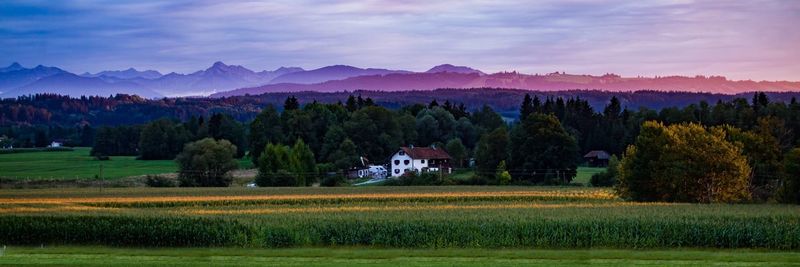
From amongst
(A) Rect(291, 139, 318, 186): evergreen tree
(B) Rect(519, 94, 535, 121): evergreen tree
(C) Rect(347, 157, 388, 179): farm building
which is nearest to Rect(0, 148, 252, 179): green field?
(A) Rect(291, 139, 318, 186): evergreen tree

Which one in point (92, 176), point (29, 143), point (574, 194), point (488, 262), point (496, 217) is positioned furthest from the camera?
point (29, 143)

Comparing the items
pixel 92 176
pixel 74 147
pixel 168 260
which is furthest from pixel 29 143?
pixel 168 260

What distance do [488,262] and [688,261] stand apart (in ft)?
22.4

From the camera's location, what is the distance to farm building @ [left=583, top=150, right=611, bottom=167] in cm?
13562

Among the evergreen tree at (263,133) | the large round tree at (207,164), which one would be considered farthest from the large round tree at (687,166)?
the evergreen tree at (263,133)

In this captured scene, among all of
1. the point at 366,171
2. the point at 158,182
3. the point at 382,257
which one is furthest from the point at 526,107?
the point at 382,257

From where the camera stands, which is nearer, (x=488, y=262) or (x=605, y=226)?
(x=488, y=262)

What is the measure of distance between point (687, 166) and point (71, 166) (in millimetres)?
87413

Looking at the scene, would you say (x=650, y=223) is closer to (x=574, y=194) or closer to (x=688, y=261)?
(x=688, y=261)

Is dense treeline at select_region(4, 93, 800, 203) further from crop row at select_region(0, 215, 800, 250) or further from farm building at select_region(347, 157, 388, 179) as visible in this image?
crop row at select_region(0, 215, 800, 250)

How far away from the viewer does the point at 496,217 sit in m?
41.0

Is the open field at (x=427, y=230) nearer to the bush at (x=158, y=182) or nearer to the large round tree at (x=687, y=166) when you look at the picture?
the large round tree at (x=687, y=166)

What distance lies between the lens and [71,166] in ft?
388

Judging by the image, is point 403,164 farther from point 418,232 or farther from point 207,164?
point 418,232
